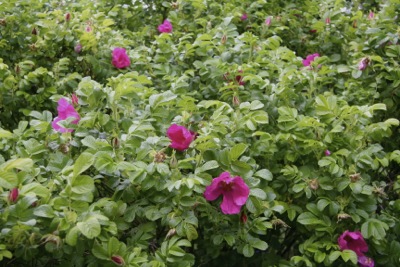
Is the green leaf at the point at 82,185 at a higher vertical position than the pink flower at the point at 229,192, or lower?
higher

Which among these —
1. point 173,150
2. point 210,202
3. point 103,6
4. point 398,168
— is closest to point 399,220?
point 398,168

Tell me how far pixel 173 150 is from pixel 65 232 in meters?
0.45

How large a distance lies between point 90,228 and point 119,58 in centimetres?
137

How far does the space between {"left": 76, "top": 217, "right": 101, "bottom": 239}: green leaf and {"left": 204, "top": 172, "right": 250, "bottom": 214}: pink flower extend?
423 millimetres

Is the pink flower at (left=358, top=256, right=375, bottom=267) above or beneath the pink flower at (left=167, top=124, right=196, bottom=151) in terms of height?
beneath

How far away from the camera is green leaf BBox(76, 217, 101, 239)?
4.36ft

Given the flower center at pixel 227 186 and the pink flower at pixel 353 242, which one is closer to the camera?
the flower center at pixel 227 186

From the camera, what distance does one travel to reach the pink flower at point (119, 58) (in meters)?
2.58

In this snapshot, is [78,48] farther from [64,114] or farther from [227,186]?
[227,186]

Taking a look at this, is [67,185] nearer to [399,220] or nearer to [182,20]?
[399,220]

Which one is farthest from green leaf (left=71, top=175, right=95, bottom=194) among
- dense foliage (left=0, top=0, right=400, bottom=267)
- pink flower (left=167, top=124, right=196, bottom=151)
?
pink flower (left=167, top=124, right=196, bottom=151)

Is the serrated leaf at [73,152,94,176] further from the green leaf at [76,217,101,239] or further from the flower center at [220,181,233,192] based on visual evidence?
the flower center at [220,181,233,192]

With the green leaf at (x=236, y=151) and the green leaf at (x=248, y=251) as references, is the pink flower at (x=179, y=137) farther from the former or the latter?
the green leaf at (x=248, y=251)

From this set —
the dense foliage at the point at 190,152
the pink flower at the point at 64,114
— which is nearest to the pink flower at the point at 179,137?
the dense foliage at the point at 190,152
